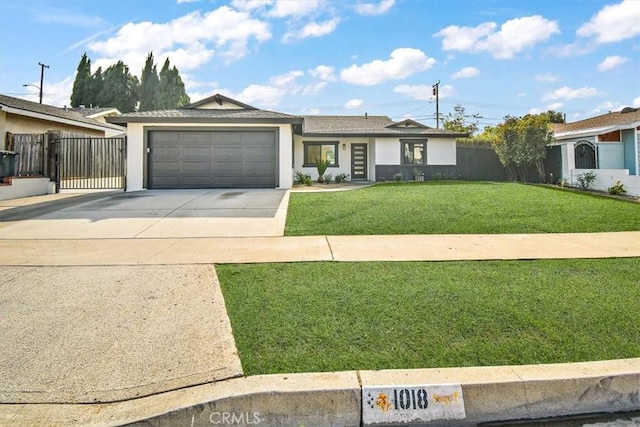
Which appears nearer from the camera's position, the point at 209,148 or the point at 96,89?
the point at 209,148

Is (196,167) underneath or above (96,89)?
underneath

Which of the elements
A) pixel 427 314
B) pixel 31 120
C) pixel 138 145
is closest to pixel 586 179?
pixel 427 314

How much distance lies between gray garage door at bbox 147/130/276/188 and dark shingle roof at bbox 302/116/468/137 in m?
4.65

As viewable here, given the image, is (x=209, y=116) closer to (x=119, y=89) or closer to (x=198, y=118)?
(x=198, y=118)

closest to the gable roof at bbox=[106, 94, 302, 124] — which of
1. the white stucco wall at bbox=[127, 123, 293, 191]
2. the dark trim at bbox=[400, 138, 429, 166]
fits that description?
the white stucco wall at bbox=[127, 123, 293, 191]

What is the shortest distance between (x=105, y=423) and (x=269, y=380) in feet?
3.28

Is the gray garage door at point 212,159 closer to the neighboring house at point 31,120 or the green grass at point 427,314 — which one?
the neighboring house at point 31,120

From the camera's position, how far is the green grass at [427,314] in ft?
9.77

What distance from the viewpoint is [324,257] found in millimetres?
5820

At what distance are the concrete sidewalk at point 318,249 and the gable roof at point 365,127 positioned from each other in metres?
11.6

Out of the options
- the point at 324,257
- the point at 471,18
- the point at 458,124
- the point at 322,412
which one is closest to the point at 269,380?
the point at 322,412

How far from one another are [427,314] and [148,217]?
25.2ft

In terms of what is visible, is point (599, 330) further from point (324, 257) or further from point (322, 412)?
point (324, 257)

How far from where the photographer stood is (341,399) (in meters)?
2.49
